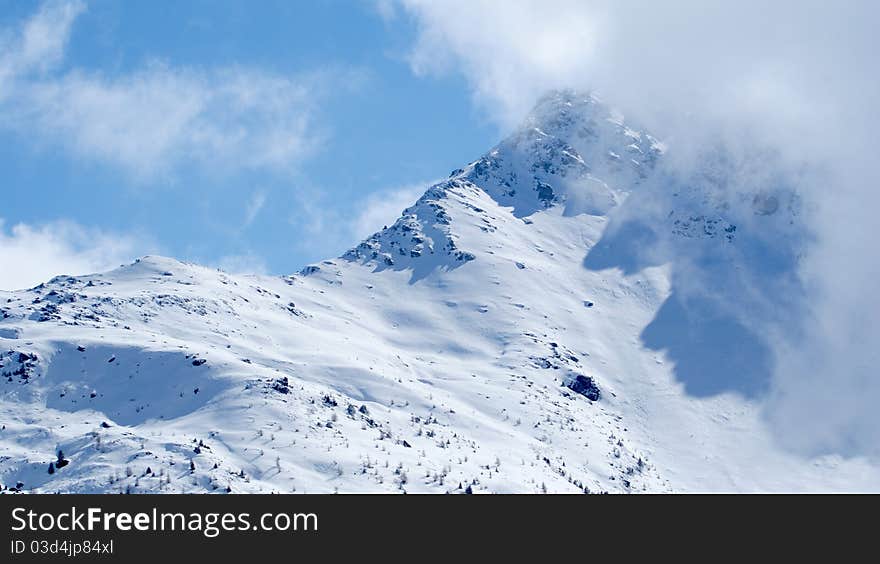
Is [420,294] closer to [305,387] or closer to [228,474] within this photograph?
[305,387]

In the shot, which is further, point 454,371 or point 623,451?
point 454,371

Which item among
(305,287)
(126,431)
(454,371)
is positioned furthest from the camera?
(305,287)

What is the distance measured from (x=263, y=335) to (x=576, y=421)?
145 feet

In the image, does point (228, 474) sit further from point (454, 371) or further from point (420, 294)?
point (420, 294)

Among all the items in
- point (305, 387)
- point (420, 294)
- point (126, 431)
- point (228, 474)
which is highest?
point (420, 294)

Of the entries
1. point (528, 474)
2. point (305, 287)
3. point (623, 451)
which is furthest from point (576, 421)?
point (305, 287)

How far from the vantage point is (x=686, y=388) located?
185500mm

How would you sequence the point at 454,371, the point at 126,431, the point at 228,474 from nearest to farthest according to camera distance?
the point at 228,474 < the point at 126,431 < the point at 454,371

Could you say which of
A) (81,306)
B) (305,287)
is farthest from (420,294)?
(81,306)

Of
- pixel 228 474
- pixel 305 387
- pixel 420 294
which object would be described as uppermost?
pixel 420 294

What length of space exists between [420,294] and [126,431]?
91.9 meters

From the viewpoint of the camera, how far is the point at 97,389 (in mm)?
125438
